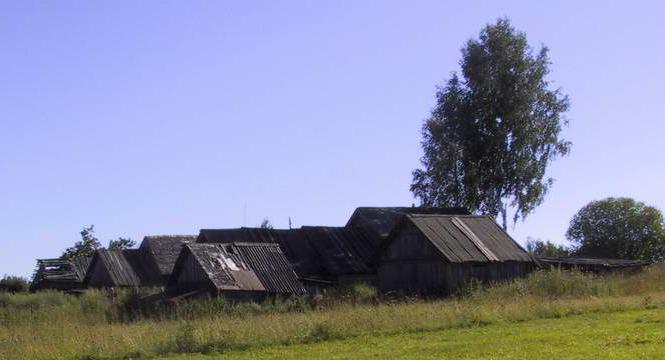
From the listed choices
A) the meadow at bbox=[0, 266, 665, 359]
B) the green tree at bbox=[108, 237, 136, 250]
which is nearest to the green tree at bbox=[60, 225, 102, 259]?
the green tree at bbox=[108, 237, 136, 250]

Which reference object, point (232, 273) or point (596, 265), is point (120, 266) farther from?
point (596, 265)

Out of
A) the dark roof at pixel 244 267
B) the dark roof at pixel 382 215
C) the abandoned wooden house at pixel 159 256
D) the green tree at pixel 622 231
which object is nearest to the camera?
the dark roof at pixel 244 267

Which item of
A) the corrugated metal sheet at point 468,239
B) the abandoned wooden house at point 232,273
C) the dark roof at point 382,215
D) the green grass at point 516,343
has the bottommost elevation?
the green grass at point 516,343

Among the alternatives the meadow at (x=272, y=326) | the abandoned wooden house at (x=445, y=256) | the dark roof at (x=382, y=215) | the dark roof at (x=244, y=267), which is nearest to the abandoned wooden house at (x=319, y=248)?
the dark roof at (x=382, y=215)

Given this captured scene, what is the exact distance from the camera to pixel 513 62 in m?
59.4

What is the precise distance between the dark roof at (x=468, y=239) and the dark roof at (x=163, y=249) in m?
22.4

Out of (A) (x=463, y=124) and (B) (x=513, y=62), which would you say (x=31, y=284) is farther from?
(B) (x=513, y=62)

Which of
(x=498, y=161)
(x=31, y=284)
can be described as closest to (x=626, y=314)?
(x=498, y=161)

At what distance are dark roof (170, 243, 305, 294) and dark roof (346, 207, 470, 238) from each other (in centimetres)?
1333

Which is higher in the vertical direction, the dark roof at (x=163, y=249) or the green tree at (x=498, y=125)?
the green tree at (x=498, y=125)

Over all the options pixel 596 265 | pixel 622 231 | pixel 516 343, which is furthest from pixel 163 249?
pixel 516 343

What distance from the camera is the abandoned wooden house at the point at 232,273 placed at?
3903 centimetres

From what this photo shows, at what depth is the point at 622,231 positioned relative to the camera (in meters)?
69.4

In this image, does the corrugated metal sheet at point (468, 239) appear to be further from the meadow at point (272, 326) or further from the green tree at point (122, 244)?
the green tree at point (122, 244)
